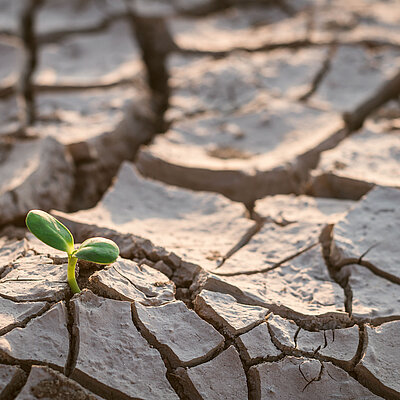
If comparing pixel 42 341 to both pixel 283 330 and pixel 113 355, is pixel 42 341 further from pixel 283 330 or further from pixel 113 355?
pixel 283 330

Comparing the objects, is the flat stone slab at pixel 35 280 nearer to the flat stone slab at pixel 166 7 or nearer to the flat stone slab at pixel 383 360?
the flat stone slab at pixel 383 360

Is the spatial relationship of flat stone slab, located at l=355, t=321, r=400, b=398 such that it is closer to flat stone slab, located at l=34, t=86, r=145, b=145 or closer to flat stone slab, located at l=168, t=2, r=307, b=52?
flat stone slab, located at l=34, t=86, r=145, b=145

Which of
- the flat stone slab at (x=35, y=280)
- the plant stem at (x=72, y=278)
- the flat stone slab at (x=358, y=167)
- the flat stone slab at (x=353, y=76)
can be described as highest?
the flat stone slab at (x=353, y=76)

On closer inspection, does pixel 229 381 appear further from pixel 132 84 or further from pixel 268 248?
pixel 132 84

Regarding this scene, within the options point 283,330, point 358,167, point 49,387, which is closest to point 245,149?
point 358,167

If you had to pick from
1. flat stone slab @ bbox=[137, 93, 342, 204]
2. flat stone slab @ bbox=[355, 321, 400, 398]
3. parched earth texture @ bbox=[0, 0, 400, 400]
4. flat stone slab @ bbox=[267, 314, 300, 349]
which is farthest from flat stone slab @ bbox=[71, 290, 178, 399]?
flat stone slab @ bbox=[137, 93, 342, 204]

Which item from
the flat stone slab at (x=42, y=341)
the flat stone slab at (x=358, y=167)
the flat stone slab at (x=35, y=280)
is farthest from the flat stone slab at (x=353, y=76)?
the flat stone slab at (x=42, y=341)
